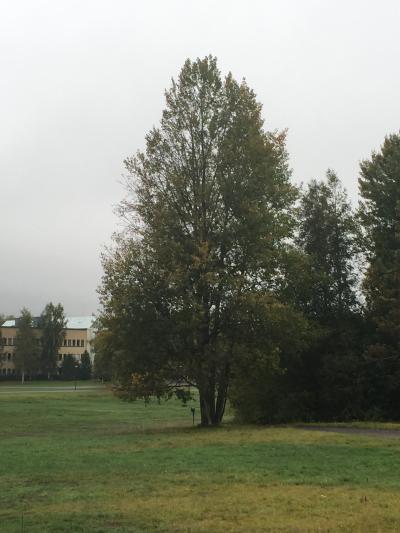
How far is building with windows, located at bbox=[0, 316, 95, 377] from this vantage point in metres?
110

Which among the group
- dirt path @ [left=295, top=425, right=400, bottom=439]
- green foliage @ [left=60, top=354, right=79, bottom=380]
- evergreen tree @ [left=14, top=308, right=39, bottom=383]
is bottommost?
dirt path @ [left=295, top=425, right=400, bottom=439]

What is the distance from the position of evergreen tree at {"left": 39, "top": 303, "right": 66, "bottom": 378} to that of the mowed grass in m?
86.3

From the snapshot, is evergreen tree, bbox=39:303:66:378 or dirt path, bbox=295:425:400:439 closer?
dirt path, bbox=295:425:400:439

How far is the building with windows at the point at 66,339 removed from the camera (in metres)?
110

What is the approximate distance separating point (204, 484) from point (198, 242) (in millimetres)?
15396

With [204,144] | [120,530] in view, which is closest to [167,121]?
[204,144]

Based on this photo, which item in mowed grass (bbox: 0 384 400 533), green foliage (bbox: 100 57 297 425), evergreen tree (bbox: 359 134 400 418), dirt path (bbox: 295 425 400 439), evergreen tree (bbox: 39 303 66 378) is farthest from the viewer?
Answer: evergreen tree (bbox: 39 303 66 378)

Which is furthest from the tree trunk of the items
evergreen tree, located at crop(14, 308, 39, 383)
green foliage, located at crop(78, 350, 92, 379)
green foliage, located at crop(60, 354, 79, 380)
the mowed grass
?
green foliage, located at crop(60, 354, 79, 380)

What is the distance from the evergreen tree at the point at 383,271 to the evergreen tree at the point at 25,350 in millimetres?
75475

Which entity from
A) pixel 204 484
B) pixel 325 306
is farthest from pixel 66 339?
pixel 204 484

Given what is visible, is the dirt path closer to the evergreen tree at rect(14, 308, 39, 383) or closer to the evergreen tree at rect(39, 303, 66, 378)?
the evergreen tree at rect(14, 308, 39, 383)

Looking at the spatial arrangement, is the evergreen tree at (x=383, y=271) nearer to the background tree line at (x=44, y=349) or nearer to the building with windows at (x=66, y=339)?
the background tree line at (x=44, y=349)

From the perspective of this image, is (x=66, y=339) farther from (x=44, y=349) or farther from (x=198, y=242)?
(x=198, y=242)

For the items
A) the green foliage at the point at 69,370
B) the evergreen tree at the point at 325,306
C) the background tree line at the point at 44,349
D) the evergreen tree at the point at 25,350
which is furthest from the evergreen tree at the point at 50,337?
the evergreen tree at the point at 325,306
